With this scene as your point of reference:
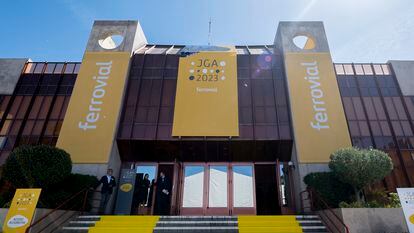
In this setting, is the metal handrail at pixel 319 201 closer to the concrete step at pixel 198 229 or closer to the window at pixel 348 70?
the concrete step at pixel 198 229

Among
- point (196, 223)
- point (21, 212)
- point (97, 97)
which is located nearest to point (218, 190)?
point (196, 223)

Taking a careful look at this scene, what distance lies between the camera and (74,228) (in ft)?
29.0

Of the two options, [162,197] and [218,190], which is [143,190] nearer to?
[162,197]

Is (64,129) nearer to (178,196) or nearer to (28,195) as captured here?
(28,195)

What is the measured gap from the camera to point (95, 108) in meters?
13.4

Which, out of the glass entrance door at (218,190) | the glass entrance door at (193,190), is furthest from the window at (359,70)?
the glass entrance door at (193,190)

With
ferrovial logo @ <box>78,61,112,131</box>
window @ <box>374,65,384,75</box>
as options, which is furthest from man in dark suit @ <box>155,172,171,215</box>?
window @ <box>374,65,384,75</box>

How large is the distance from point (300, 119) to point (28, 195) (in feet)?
37.3

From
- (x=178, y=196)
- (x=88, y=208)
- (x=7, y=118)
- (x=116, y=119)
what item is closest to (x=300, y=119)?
(x=178, y=196)

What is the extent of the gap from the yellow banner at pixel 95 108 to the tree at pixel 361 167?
9.96m

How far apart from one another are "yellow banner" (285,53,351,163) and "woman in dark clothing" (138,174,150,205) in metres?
7.35

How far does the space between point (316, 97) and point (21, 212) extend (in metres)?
13.1

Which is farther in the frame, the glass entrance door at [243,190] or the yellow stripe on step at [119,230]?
the glass entrance door at [243,190]

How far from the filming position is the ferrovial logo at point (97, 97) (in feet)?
42.9
